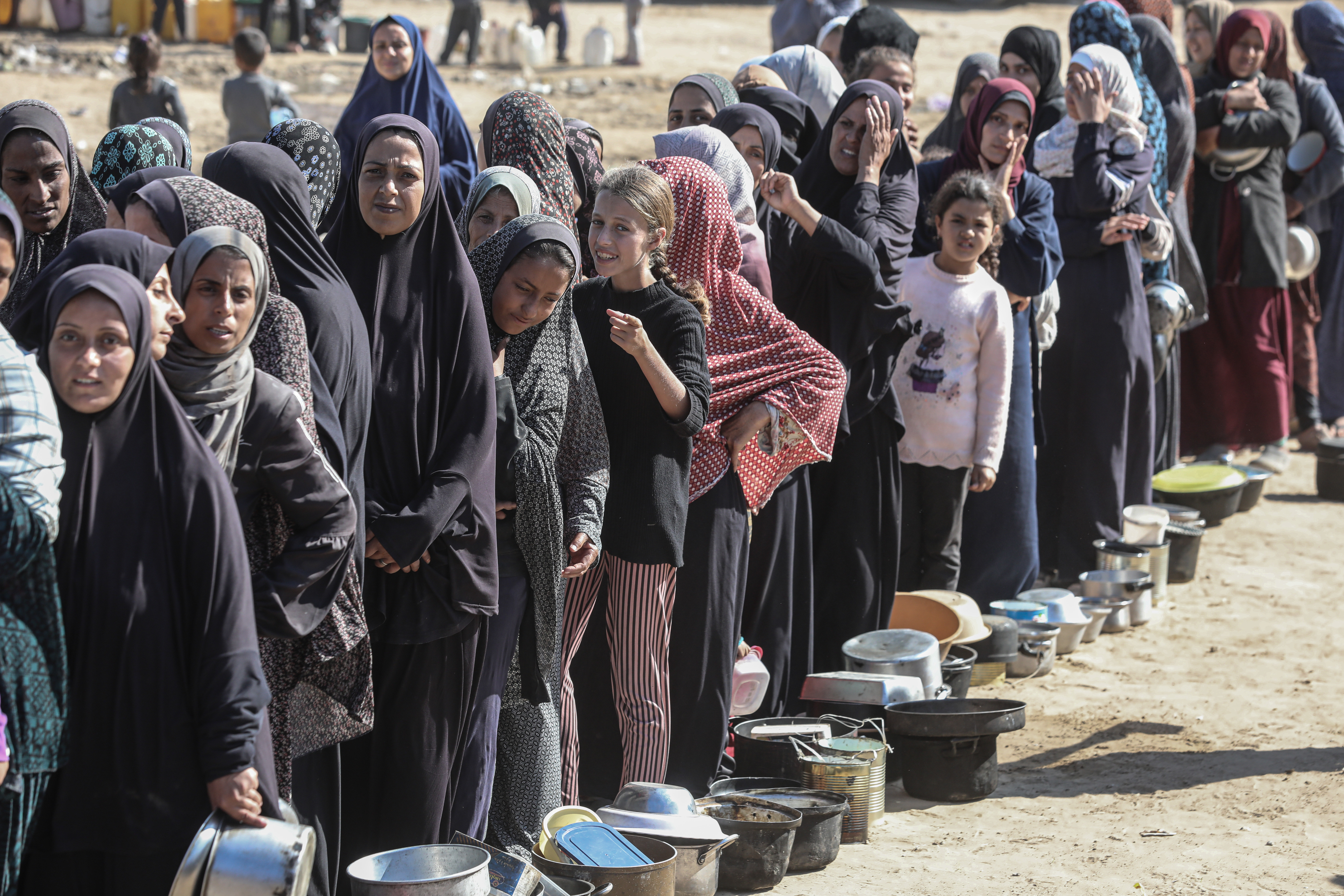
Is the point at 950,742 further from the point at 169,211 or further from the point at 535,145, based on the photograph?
the point at 169,211

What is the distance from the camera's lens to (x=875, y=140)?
475 cm

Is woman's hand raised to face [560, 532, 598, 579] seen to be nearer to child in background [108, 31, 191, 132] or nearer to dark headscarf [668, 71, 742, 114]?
dark headscarf [668, 71, 742, 114]

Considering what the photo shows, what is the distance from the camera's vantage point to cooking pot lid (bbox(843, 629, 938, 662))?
4516 millimetres

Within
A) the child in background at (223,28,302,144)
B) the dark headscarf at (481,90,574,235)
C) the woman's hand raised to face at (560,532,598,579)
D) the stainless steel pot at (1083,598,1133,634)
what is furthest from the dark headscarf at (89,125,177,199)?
the child in background at (223,28,302,144)

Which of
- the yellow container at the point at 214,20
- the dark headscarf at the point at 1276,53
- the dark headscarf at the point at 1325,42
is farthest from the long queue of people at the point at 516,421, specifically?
the yellow container at the point at 214,20

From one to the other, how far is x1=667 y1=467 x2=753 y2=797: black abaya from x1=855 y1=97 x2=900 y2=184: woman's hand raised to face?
1.40 m

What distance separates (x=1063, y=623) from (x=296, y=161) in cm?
369

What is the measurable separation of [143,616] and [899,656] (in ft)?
9.12

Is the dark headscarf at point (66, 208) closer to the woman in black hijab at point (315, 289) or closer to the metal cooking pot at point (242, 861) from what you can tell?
the woman in black hijab at point (315, 289)

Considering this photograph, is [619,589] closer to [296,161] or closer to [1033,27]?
[296,161]

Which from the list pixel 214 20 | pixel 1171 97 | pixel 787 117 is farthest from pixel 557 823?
pixel 214 20

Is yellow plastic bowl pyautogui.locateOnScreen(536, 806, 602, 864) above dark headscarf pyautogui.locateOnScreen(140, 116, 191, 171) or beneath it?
beneath

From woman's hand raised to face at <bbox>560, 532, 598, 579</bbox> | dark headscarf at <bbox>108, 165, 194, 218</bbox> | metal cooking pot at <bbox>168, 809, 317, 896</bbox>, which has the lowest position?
metal cooking pot at <bbox>168, 809, 317, 896</bbox>

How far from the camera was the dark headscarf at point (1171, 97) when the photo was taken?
7.17 metres
